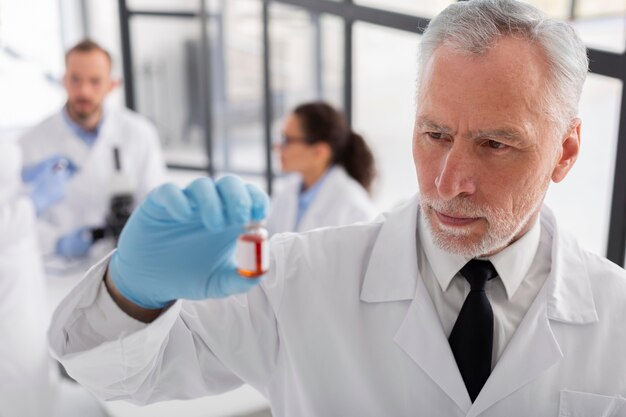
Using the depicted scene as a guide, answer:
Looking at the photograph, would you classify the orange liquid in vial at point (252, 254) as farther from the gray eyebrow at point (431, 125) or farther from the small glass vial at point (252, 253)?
the gray eyebrow at point (431, 125)

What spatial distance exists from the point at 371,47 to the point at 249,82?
132 centimetres

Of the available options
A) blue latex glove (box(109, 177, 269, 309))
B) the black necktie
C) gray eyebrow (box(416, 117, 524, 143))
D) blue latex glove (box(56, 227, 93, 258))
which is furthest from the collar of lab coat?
blue latex glove (box(56, 227, 93, 258))

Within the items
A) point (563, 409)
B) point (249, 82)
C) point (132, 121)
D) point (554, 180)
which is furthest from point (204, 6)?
point (563, 409)

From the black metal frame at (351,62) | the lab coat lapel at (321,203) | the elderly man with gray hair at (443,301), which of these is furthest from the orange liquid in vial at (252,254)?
the lab coat lapel at (321,203)

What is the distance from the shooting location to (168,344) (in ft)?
3.84

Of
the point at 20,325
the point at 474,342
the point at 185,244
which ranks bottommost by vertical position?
the point at 20,325

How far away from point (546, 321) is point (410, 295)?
0.25 m

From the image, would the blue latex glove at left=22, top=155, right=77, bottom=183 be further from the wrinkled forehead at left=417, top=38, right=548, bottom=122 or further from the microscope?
the wrinkled forehead at left=417, top=38, right=548, bottom=122

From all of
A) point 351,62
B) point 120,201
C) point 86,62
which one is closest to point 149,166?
point 86,62

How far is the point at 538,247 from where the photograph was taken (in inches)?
53.8

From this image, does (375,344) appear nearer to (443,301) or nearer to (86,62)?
(443,301)

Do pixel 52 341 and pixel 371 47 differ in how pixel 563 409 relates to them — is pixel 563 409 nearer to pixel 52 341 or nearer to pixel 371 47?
pixel 52 341

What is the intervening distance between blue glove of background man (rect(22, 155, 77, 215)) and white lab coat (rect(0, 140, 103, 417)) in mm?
479

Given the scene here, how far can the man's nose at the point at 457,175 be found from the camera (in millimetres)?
1159
